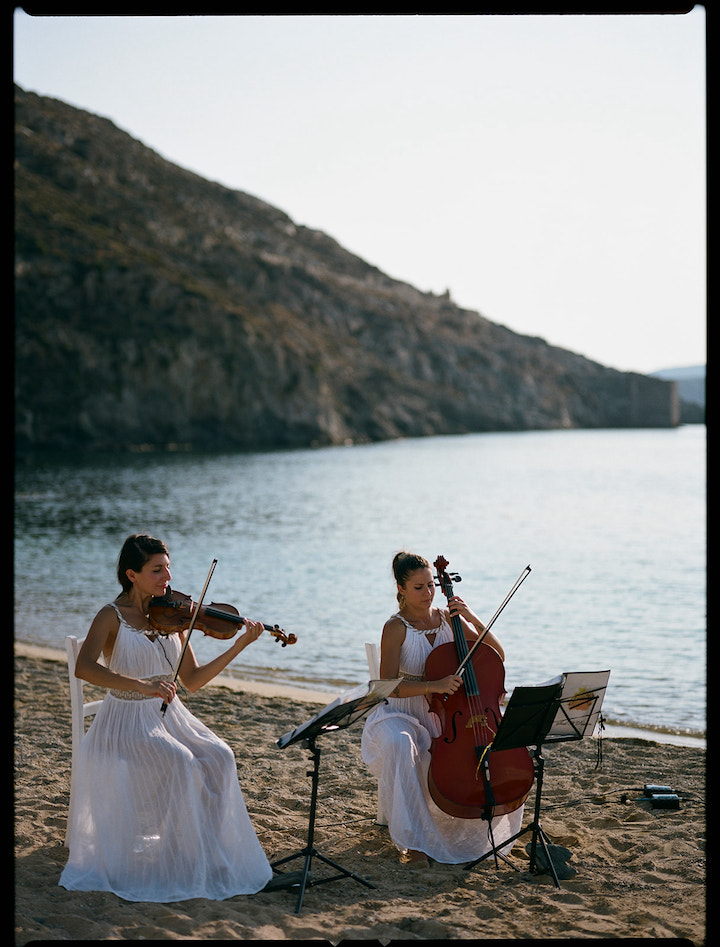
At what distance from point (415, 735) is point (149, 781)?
1.34 metres

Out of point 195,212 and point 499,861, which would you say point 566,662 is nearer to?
point 499,861

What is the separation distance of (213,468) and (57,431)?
19.9 meters

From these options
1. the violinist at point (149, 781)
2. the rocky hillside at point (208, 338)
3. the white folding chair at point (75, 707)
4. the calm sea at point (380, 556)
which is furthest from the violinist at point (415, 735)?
the rocky hillside at point (208, 338)

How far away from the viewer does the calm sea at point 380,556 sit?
1281 cm

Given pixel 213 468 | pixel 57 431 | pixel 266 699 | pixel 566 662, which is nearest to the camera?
pixel 266 699

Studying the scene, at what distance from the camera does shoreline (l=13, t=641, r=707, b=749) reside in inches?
338

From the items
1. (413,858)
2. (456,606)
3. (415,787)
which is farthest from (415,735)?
(456,606)

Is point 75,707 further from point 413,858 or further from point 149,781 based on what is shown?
point 413,858

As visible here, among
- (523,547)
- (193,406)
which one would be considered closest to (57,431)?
(193,406)

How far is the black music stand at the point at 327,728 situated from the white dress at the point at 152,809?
15cm

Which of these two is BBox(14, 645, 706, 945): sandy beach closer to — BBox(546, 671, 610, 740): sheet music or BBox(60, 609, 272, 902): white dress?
BBox(60, 609, 272, 902): white dress

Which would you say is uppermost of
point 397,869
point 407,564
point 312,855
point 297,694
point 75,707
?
point 407,564

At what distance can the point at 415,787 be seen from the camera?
4.93 m

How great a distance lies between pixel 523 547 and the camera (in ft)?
91.5
